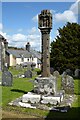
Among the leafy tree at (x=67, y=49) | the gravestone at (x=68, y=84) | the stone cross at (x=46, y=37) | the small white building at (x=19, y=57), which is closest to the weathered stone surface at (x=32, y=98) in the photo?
the stone cross at (x=46, y=37)

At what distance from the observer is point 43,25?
15.1 m

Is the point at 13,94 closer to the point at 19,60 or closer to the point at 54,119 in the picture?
the point at 54,119

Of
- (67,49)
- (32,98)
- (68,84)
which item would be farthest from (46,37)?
(67,49)

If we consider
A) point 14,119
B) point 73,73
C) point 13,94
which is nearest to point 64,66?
point 73,73

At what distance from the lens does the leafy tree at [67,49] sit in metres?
32.5

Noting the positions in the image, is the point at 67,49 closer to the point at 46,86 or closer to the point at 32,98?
the point at 46,86

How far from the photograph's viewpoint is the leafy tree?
107 feet

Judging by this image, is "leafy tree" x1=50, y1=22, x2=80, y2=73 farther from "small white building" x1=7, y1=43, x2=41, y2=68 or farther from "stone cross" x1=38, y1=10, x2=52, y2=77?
"small white building" x1=7, y1=43, x2=41, y2=68

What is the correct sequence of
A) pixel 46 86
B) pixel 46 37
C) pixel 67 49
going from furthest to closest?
pixel 67 49
pixel 46 37
pixel 46 86

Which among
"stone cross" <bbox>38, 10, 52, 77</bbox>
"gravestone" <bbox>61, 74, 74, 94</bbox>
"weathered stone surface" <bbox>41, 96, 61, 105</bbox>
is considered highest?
"stone cross" <bbox>38, 10, 52, 77</bbox>

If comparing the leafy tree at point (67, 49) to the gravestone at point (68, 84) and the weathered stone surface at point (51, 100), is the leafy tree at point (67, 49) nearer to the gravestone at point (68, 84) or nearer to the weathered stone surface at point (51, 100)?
the gravestone at point (68, 84)

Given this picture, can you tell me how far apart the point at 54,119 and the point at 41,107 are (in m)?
1.95

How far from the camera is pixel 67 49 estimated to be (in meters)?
33.2

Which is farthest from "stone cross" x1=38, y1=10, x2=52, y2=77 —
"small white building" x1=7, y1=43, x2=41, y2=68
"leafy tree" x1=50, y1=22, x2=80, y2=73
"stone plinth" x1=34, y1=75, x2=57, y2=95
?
"small white building" x1=7, y1=43, x2=41, y2=68
